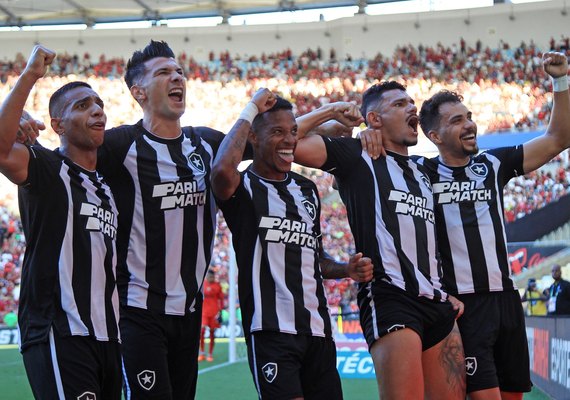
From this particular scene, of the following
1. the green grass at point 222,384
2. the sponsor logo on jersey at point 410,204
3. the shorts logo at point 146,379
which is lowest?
the green grass at point 222,384

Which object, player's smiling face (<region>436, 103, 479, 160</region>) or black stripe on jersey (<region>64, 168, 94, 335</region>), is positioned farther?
player's smiling face (<region>436, 103, 479, 160</region>)

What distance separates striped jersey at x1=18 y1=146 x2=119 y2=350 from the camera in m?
3.90

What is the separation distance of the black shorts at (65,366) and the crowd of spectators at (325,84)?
19.9 m

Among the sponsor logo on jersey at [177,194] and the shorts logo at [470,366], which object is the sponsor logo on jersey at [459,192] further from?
the sponsor logo on jersey at [177,194]

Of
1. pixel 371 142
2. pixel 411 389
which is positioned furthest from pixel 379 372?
pixel 371 142

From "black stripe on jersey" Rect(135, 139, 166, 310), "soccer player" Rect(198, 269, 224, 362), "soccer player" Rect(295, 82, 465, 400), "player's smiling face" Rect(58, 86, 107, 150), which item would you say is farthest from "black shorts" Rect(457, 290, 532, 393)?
"soccer player" Rect(198, 269, 224, 362)

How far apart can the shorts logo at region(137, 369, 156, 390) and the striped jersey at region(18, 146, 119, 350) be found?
0.35m

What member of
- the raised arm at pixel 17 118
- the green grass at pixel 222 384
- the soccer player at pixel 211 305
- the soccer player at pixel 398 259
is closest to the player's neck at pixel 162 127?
the soccer player at pixel 398 259

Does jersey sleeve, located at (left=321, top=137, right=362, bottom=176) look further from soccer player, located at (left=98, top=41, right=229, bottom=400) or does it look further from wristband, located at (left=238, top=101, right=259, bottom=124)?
soccer player, located at (left=98, top=41, right=229, bottom=400)

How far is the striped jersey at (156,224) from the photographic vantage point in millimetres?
4492

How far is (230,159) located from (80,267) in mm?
967

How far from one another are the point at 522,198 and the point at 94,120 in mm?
20443

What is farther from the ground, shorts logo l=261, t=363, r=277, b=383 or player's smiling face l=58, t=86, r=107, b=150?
player's smiling face l=58, t=86, r=107, b=150

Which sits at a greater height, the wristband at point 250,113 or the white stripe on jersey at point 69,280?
the wristband at point 250,113
